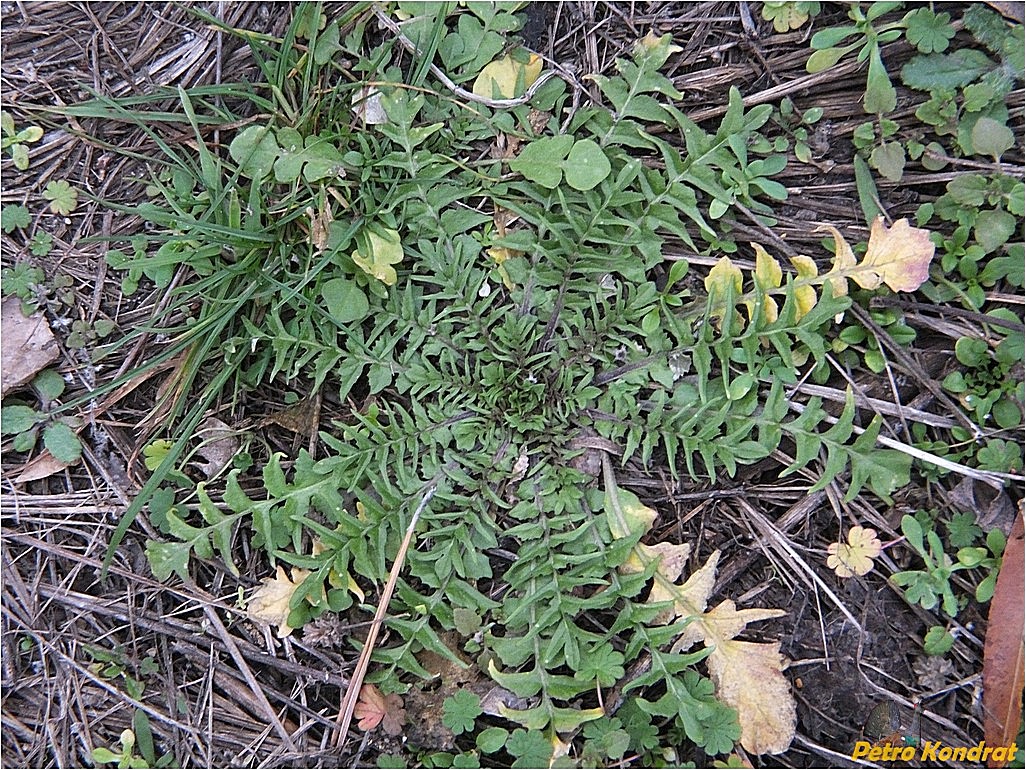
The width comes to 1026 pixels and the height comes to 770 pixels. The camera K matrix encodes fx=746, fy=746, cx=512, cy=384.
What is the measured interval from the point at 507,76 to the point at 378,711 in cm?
239

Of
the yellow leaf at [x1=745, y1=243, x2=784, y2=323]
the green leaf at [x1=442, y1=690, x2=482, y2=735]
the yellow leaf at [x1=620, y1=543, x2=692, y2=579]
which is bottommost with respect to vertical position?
the green leaf at [x1=442, y1=690, x2=482, y2=735]

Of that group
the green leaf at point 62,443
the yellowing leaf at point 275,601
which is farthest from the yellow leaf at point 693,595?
the green leaf at point 62,443

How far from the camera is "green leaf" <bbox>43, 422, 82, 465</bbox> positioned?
2.93m

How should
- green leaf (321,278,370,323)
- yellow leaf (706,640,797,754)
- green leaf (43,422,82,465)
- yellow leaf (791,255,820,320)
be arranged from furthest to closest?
green leaf (43,422,82,465), green leaf (321,278,370,323), yellow leaf (791,255,820,320), yellow leaf (706,640,797,754)

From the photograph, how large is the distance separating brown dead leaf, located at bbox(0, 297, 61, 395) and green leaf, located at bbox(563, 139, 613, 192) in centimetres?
213

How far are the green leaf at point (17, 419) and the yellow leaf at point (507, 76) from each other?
215 cm

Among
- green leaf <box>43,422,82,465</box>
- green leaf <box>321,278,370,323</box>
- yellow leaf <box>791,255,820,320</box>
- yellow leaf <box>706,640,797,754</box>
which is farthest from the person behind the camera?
green leaf <box>43,422,82,465</box>

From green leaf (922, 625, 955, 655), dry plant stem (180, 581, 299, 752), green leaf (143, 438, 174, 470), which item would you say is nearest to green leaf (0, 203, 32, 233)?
green leaf (143, 438, 174, 470)

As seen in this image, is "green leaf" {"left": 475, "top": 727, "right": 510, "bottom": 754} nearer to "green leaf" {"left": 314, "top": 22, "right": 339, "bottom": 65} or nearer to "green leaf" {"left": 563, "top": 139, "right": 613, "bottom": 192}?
"green leaf" {"left": 563, "top": 139, "right": 613, "bottom": 192}

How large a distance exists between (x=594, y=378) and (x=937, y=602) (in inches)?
56.9

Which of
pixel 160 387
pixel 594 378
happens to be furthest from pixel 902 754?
pixel 160 387

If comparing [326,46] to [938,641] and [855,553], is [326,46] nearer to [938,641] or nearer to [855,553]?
[855,553]

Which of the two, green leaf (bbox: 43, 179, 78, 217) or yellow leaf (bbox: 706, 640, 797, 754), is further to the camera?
green leaf (bbox: 43, 179, 78, 217)

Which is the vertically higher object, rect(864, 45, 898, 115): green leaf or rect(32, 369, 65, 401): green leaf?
rect(864, 45, 898, 115): green leaf
